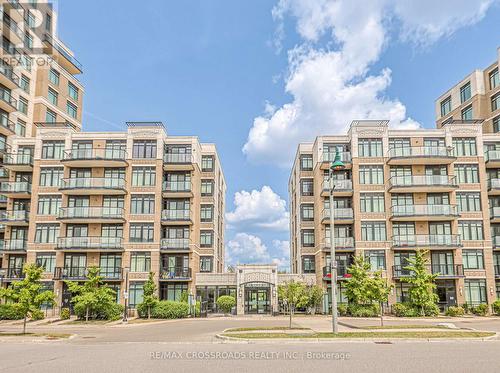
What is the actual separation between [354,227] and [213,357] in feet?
98.4

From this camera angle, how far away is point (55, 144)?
45844mm

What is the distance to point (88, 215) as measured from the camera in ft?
143

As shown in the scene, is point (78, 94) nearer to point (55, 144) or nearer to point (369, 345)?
point (55, 144)

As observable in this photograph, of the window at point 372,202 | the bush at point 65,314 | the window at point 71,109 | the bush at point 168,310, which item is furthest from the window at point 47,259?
the window at point 372,202

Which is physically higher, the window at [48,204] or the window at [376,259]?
the window at [48,204]

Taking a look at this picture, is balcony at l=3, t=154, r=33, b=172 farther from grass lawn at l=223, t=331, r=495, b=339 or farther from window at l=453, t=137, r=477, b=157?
window at l=453, t=137, r=477, b=157

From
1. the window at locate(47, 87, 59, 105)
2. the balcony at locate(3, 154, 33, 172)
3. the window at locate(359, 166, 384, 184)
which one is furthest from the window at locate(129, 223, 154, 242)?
the window at locate(359, 166, 384, 184)

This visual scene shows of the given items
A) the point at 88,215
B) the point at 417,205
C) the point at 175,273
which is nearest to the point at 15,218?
the point at 88,215

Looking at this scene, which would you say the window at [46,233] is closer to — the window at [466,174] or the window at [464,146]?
the window at [466,174]

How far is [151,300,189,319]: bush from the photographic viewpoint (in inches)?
1528

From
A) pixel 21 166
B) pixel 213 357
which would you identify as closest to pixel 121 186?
pixel 21 166

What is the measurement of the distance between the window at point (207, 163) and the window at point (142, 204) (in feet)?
25.8

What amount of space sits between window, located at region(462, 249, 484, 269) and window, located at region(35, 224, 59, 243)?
38.1m

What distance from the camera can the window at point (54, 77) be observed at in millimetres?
52125
